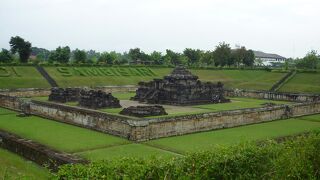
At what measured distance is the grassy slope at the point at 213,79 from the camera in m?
42.2

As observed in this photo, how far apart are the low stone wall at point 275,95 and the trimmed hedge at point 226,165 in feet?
80.8

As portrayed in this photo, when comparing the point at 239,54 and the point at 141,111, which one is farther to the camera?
the point at 239,54

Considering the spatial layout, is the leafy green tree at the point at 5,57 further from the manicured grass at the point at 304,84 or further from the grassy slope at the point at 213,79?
the manicured grass at the point at 304,84

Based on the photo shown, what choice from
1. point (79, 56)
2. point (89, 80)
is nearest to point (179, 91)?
point (89, 80)

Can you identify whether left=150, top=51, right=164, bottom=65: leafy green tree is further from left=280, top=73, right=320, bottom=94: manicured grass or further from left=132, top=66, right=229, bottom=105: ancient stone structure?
left=132, top=66, right=229, bottom=105: ancient stone structure

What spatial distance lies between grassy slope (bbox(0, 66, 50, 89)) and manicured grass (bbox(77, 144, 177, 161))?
2357cm

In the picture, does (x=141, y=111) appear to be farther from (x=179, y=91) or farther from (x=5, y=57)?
(x=5, y=57)

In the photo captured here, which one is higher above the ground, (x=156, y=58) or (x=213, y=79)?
(x=156, y=58)

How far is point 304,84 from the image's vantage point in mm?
42219

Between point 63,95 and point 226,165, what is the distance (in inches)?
917

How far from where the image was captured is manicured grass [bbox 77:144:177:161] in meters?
14.7

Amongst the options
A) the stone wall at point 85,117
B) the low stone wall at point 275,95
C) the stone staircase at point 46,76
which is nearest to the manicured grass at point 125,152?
the stone wall at point 85,117

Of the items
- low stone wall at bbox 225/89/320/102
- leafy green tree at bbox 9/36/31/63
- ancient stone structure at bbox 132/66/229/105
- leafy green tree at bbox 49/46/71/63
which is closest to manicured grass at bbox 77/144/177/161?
ancient stone structure at bbox 132/66/229/105

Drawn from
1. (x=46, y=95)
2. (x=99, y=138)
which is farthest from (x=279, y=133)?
(x=46, y=95)
